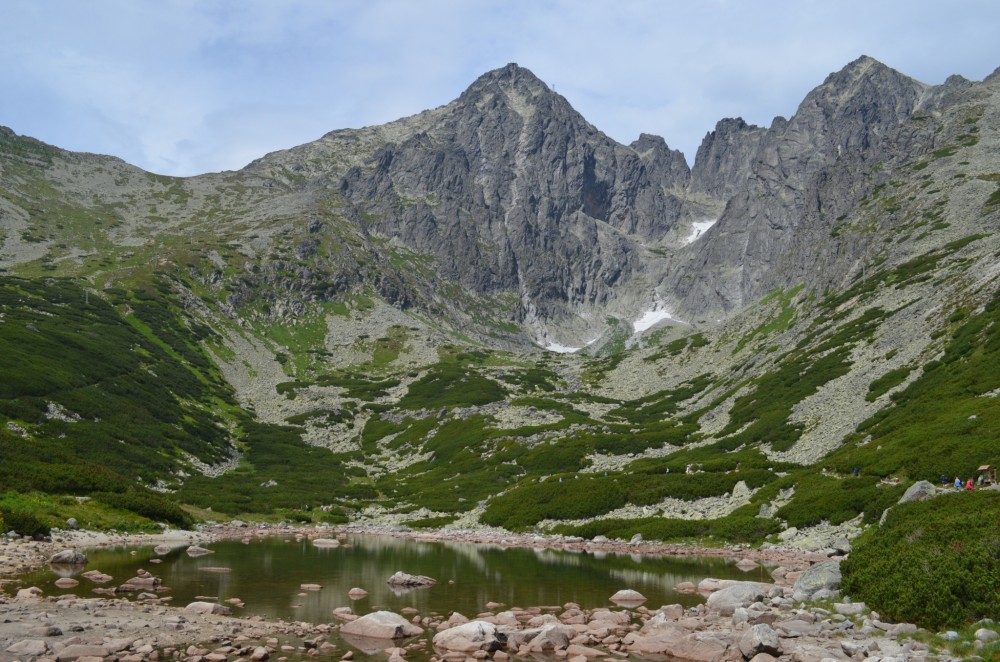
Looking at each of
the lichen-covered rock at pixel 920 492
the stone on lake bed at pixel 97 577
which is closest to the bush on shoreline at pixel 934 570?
the lichen-covered rock at pixel 920 492

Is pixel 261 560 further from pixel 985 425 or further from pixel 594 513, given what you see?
pixel 985 425

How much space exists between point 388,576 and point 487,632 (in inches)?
672

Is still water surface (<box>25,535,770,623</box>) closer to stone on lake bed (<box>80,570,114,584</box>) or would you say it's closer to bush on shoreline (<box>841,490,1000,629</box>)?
stone on lake bed (<box>80,570,114,584</box>)

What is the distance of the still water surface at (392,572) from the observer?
88.9ft

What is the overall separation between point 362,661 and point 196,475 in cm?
8514

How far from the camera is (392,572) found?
122 ft

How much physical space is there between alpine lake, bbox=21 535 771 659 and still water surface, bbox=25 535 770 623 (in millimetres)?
46

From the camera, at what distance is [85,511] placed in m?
48.2

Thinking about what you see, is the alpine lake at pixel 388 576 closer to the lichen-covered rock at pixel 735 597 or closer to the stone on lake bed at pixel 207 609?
the stone on lake bed at pixel 207 609

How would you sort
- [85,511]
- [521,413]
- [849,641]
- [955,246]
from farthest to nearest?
[521,413]
[955,246]
[85,511]
[849,641]

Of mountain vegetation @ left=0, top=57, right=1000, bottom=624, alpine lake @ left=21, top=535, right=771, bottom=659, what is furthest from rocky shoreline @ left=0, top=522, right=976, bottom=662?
mountain vegetation @ left=0, top=57, right=1000, bottom=624

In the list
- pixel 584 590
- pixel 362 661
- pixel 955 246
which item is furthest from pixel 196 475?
pixel 955 246

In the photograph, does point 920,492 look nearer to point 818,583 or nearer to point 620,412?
point 818,583

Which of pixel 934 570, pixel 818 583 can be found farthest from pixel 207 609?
pixel 934 570
